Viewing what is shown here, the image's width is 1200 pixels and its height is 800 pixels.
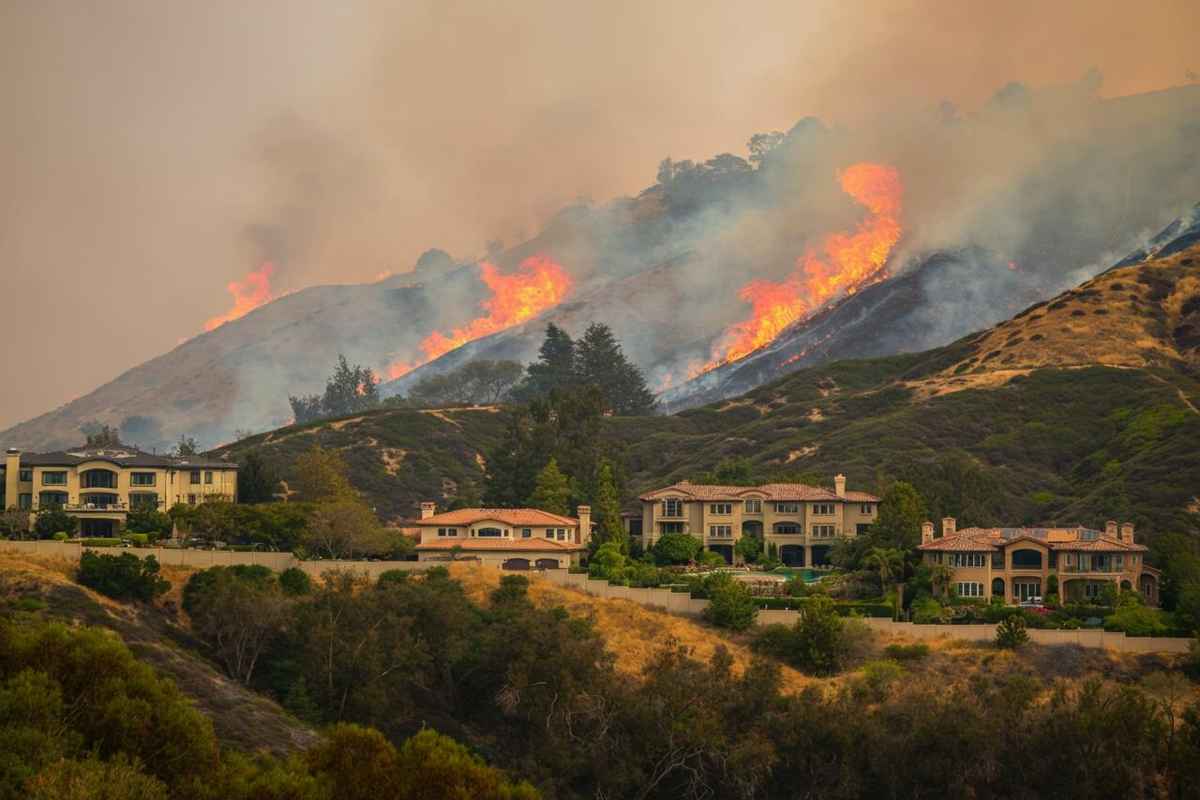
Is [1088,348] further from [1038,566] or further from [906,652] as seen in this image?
[906,652]

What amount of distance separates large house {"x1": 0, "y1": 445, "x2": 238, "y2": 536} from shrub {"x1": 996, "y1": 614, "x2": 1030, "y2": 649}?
191 ft

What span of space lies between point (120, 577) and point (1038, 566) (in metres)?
56.3

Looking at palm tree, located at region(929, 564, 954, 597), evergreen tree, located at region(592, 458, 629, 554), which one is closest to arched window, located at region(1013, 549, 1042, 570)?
palm tree, located at region(929, 564, 954, 597)

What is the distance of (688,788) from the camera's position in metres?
75.9

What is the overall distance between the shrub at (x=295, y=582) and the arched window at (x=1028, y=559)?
40499 millimetres

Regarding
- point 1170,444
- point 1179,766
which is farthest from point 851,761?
point 1170,444

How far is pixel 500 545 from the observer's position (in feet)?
339

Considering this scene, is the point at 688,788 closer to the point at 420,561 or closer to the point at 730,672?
the point at 730,672

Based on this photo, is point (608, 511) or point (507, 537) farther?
point (608, 511)

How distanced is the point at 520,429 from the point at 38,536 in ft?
141

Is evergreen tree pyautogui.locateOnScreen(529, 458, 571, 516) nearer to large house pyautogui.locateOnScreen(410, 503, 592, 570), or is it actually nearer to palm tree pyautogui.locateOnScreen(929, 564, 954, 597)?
large house pyautogui.locateOnScreen(410, 503, 592, 570)

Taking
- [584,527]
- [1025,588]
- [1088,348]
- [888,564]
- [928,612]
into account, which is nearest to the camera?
[928,612]

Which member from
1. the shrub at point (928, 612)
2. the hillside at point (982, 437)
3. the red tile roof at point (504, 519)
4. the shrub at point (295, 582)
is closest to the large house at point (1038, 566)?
the shrub at point (928, 612)

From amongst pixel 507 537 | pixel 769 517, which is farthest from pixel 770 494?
pixel 507 537
